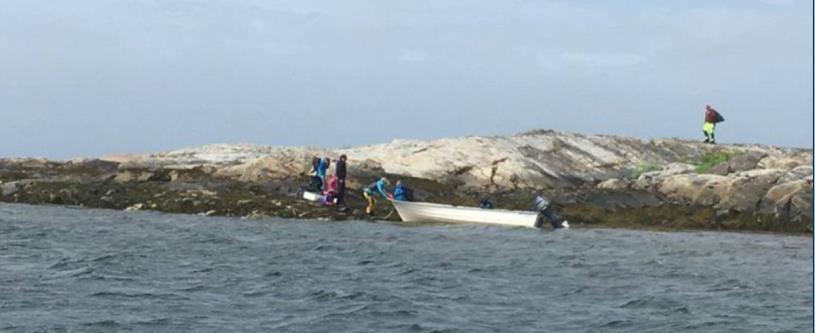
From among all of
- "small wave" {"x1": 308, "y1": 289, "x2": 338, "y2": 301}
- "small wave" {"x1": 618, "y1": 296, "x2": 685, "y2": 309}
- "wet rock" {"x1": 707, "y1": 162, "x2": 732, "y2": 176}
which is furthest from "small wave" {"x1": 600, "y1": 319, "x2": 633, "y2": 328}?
"wet rock" {"x1": 707, "y1": 162, "x2": 732, "y2": 176}

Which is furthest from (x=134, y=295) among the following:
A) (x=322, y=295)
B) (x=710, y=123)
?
(x=710, y=123)

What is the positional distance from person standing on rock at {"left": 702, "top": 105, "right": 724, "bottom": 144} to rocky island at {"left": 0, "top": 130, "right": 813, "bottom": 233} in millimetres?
1382

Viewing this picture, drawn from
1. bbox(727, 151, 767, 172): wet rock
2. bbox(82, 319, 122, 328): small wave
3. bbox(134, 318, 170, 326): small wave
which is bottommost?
bbox(82, 319, 122, 328): small wave

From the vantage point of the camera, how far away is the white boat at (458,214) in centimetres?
4197

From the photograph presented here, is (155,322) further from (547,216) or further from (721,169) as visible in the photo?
(721,169)

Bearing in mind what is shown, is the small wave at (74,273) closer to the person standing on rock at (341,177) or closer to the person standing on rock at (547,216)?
the person standing on rock at (341,177)

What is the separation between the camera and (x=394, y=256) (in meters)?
32.8

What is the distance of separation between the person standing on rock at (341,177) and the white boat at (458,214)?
7.08 ft

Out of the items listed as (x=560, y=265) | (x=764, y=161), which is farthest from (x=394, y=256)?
(x=764, y=161)

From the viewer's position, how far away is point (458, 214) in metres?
42.6

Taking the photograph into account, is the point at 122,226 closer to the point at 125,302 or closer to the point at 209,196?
the point at 209,196

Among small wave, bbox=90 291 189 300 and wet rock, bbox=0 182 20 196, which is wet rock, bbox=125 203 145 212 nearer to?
wet rock, bbox=0 182 20 196

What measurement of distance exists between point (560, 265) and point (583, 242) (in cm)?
614

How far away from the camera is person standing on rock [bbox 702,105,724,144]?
212 ft
